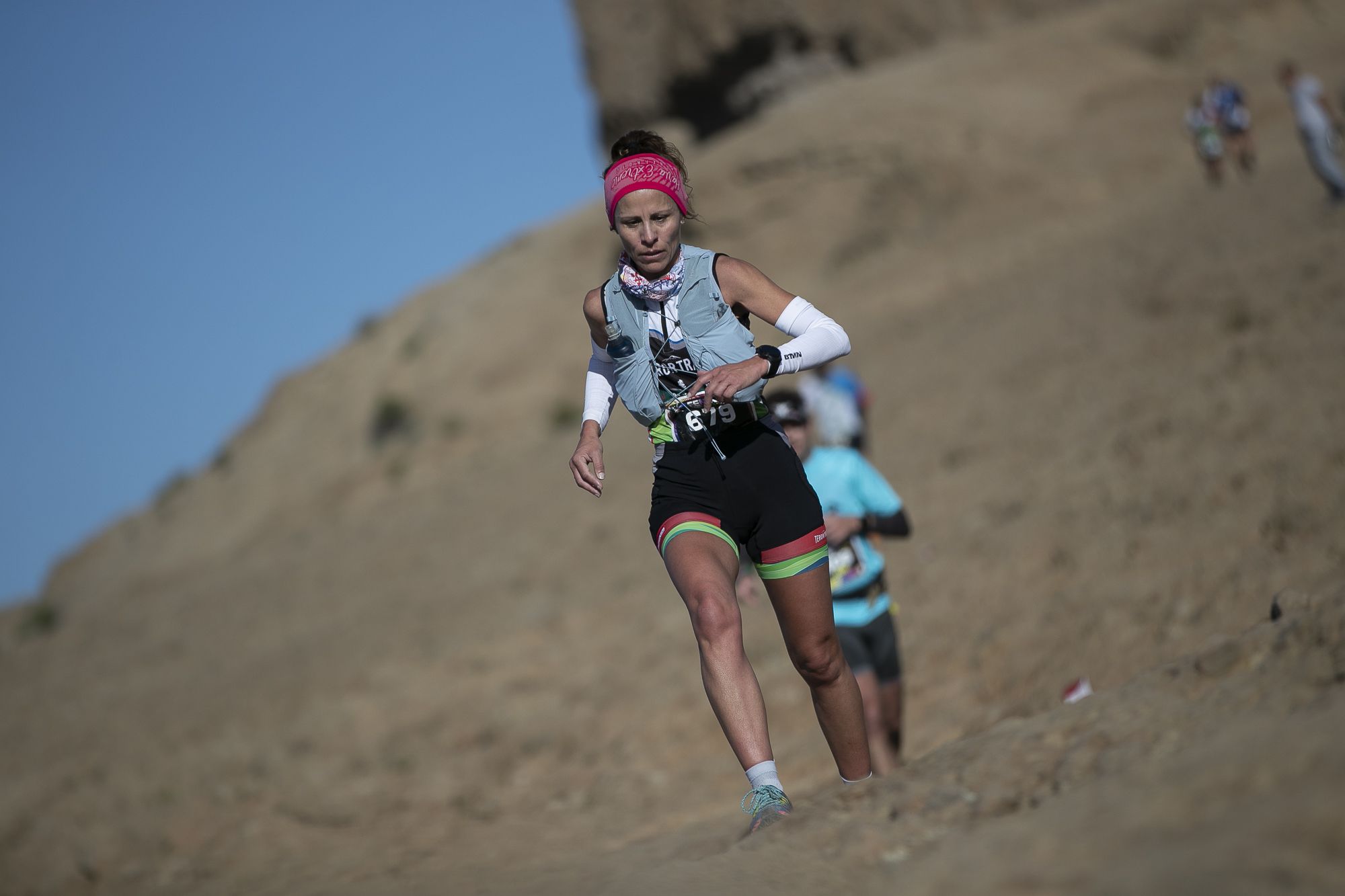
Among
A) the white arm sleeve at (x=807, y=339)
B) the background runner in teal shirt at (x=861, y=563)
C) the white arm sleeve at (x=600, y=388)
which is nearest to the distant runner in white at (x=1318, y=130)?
the background runner in teal shirt at (x=861, y=563)

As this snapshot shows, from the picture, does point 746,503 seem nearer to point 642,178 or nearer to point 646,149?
point 642,178

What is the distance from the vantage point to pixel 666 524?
144 inches

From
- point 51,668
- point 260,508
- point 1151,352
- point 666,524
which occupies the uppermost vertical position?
point 260,508

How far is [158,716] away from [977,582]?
804 cm

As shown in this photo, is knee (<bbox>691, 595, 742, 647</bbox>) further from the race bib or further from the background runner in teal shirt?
the background runner in teal shirt

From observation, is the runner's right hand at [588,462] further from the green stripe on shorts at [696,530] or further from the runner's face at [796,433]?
the runner's face at [796,433]

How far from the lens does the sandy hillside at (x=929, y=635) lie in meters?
3.02

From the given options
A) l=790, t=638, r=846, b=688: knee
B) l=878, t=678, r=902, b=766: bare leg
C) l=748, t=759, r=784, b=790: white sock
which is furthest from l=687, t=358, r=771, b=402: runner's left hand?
l=878, t=678, r=902, b=766: bare leg

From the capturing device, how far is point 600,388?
13.1 feet

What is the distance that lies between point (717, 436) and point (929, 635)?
4.92m

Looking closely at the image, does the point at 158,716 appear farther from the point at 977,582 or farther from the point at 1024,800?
the point at 1024,800

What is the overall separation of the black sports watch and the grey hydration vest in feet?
0.31

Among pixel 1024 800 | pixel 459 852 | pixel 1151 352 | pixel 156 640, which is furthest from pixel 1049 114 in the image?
pixel 1024 800

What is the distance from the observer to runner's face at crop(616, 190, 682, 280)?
11.8ft
